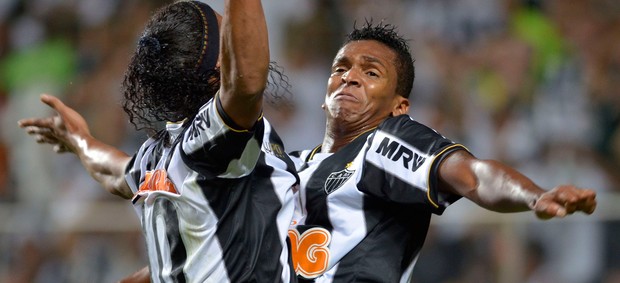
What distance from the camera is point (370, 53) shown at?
12.6 feet

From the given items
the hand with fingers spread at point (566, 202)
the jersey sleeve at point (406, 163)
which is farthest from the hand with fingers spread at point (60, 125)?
the hand with fingers spread at point (566, 202)

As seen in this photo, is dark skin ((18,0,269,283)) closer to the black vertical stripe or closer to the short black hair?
the black vertical stripe

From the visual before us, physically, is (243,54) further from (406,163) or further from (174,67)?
(406,163)

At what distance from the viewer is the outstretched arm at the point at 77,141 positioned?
151 inches

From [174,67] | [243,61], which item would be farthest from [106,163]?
[243,61]

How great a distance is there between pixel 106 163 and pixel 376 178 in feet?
3.69

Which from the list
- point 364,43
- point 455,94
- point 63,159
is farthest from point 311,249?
point 63,159

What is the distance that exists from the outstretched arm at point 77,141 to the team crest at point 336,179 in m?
0.79

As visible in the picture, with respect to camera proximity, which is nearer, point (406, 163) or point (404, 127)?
point (406, 163)

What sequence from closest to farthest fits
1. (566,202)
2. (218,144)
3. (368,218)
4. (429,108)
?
1. (566,202)
2. (218,144)
3. (368,218)
4. (429,108)

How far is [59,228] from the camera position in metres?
7.41

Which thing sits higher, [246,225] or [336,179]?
[336,179]

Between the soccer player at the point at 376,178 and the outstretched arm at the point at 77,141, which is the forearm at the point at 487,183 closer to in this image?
the soccer player at the point at 376,178

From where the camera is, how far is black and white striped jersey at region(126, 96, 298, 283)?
276 centimetres
